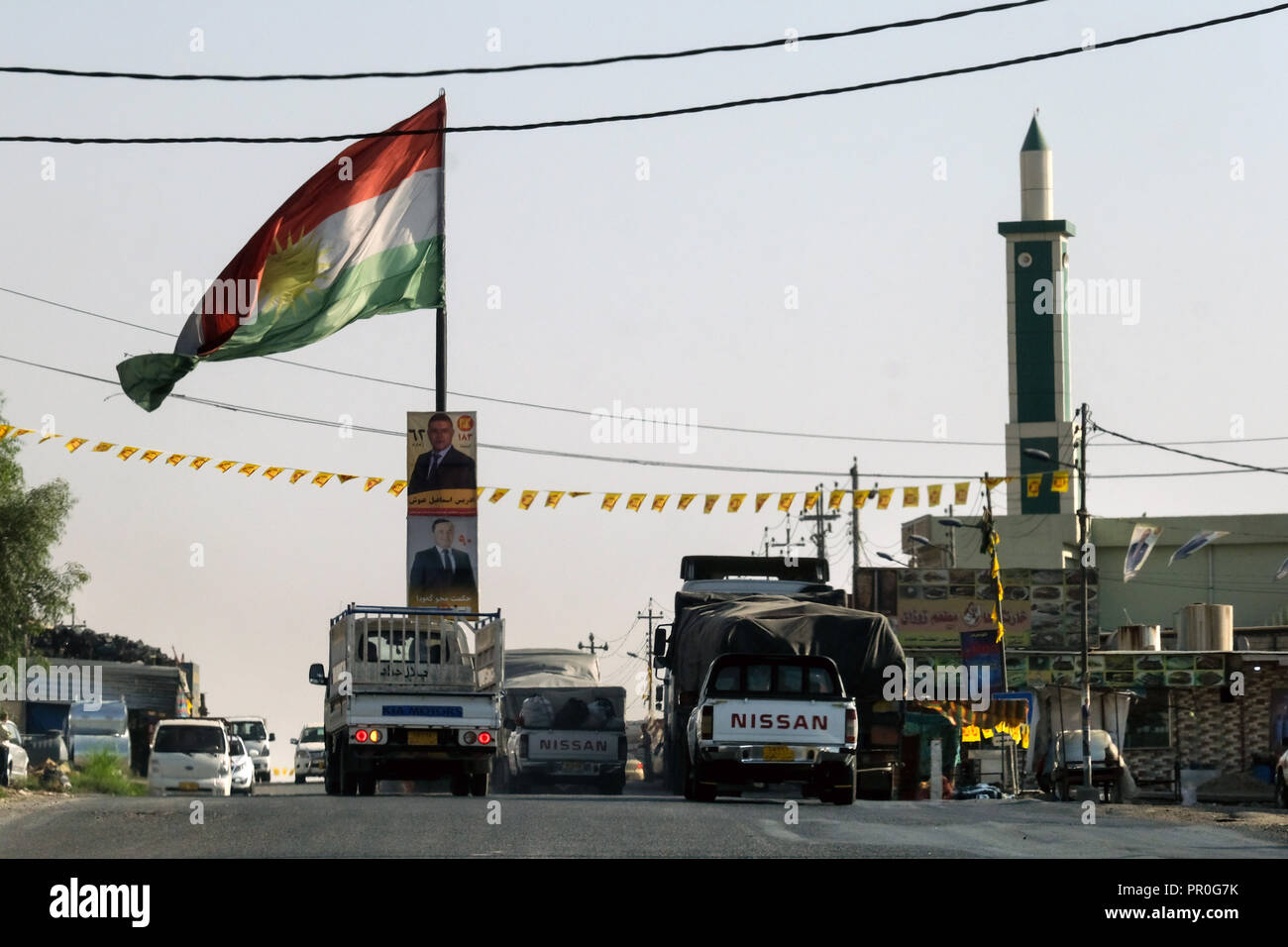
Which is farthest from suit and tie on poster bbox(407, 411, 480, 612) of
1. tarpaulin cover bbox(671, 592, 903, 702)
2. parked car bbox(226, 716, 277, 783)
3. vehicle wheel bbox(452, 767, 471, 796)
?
parked car bbox(226, 716, 277, 783)

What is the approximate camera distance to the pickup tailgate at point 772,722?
24094mm

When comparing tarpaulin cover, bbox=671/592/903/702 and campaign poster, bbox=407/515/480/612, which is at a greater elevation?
campaign poster, bbox=407/515/480/612

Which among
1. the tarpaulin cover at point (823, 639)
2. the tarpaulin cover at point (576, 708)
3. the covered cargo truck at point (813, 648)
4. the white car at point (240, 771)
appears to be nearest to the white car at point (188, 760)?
the white car at point (240, 771)

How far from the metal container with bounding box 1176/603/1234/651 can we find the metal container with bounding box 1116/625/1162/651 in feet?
3.47

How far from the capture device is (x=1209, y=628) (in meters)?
60.3

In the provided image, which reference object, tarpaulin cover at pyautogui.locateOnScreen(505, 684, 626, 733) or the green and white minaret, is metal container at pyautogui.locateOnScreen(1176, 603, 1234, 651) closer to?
the green and white minaret

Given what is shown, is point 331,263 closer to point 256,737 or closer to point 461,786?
point 461,786

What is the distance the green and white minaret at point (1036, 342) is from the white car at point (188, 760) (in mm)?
49498

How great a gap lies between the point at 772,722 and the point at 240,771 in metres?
21.0

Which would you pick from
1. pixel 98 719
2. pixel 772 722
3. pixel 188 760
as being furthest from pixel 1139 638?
pixel 772 722

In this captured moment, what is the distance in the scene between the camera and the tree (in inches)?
1762
